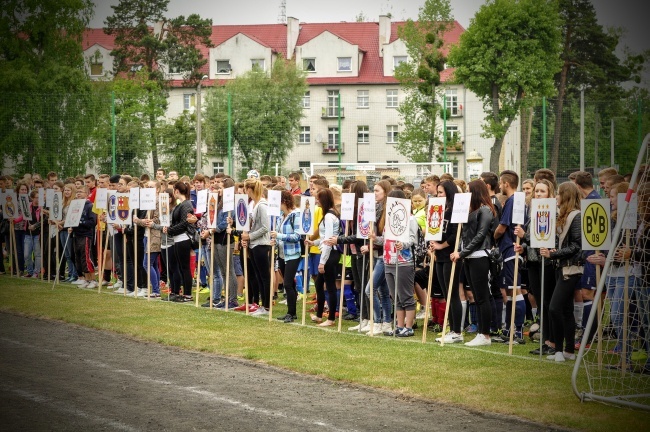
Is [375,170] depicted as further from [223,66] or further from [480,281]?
[223,66]

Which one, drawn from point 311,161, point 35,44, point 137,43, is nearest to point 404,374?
point 311,161

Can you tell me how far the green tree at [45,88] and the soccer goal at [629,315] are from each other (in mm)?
24865

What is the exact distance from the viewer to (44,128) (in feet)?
113

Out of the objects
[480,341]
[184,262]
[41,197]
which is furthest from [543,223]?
[41,197]

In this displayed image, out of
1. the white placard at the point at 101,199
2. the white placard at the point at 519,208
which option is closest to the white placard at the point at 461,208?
the white placard at the point at 519,208

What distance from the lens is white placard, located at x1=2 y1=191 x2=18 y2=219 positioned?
25438mm

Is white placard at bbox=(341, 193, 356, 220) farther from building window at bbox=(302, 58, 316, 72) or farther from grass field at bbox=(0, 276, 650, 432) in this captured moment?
building window at bbox=(302, 58, 316, 72)

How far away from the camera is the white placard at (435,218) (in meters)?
14.8

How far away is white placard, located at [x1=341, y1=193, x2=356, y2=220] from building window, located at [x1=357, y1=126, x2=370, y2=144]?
68.9 feet

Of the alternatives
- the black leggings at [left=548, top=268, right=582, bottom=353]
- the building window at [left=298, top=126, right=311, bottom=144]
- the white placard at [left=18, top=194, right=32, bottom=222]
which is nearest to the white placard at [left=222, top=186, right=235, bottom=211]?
the black leggings at [left=548, top=268, right=582, bottom=353]

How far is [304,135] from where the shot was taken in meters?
39.5

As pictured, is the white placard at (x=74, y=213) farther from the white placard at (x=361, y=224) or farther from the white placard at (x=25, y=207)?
the white placard at (x=361, y=224)

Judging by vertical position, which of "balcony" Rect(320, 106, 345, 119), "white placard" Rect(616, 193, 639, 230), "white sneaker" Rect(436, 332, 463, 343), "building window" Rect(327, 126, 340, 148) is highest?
"balcony" Rect(320, 106, 345, 119)

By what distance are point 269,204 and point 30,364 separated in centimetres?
561
